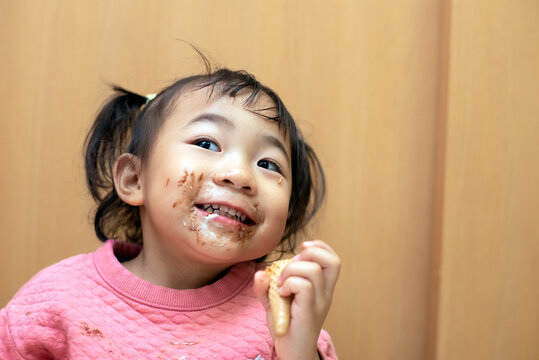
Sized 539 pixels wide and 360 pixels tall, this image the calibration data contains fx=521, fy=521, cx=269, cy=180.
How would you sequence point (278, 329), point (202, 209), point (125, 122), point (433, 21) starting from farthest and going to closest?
point (433, 21)
point (125, 122)
point (202, 209)
point (278, 329)

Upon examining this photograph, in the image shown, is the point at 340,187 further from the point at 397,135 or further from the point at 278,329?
the point at 278,329

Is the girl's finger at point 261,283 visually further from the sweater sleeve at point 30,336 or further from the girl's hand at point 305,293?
the sweater sleeve at point 30,336

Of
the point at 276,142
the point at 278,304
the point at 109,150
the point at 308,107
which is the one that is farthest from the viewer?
the point at 308,107

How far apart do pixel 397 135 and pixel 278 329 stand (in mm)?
706

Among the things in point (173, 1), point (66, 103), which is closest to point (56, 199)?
point (66, 103)

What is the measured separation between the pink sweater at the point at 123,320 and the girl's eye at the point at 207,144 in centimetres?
24

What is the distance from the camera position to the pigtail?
3.58 feet

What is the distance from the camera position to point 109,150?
1104 mm

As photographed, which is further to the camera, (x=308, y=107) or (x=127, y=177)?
(x=308, y=107)

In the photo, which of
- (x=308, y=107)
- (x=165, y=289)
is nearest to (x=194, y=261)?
(x=165, y=289)

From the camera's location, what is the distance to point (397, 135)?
1.23 meters

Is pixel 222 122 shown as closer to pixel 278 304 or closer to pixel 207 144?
pixel 207 144

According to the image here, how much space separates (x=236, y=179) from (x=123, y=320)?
295 mm

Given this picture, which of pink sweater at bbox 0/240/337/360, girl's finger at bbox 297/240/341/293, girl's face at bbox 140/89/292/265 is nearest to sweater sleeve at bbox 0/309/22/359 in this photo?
pink sweater at bbox 0/240/337/360
